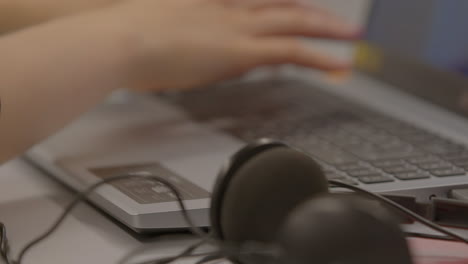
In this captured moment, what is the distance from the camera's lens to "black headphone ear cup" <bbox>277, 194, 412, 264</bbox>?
0.37 meters

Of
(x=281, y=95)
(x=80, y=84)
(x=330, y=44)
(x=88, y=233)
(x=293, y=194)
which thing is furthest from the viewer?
(x=330, y=44)

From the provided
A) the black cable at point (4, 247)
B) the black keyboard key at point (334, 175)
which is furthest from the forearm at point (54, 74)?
the black keyboard key at point (334, 175)

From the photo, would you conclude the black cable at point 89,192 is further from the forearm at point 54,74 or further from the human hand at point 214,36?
the human hand at point 214,36

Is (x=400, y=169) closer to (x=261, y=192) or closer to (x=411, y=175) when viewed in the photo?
(x=411, y=175)

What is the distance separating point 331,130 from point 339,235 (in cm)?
35

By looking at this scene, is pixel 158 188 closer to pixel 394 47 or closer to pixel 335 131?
pixel 335 131

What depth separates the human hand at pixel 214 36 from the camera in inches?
30.2

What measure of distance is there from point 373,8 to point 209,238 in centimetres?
53

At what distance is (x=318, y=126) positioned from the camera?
Answer: 736mm

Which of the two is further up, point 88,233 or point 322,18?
point 322,18

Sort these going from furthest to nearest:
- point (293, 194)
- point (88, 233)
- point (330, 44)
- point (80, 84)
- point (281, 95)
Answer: point (330, 44) → point (281, 95) → point (80, 84) → point (88, 233) → point (293, 194)

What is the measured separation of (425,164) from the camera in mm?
612

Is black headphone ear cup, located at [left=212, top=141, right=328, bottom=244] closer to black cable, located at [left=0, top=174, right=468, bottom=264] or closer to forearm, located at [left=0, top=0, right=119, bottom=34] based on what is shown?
black cable, located at [left=0, top=174, right=468, bottom=264]

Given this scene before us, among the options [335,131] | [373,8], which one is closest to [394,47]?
[373,8]
